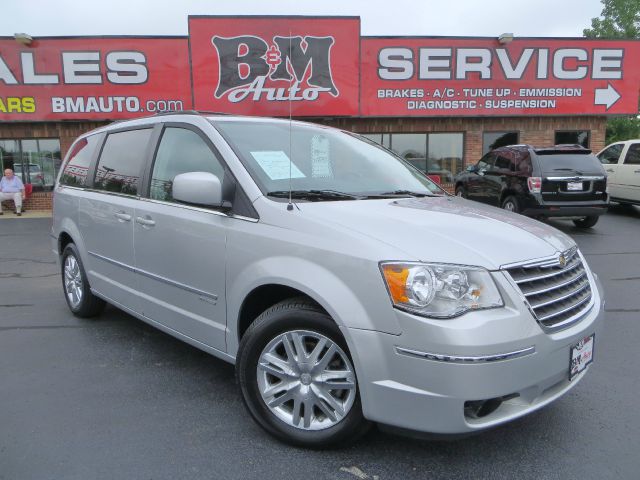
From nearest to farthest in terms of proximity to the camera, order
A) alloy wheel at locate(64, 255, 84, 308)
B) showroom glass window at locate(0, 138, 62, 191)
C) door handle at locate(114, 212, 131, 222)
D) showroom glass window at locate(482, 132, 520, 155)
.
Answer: door handle at locate(114, 212, 131, 222), alloy wheel at locate(64, 255, 84, 308), showroom glass window at locate(0, 138, 62, 191), showroom glass window at locate(482, 132, 520, 155)

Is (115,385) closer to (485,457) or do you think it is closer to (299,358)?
(299,358)

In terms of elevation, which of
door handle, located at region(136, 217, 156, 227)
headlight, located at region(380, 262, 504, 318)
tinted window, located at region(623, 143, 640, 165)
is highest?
tinted window, located at region(623, 143, 640, 165)

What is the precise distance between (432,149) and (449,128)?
79 centimetres

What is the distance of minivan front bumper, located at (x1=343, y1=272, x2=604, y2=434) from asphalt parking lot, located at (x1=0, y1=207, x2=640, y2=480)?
394 mm

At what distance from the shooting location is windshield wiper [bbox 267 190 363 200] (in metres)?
2.80

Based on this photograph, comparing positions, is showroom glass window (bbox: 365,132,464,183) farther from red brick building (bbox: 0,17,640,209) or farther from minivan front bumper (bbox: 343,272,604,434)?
minivan front bumper (bbox: 343,272,604,434)

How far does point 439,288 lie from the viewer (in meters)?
2.13

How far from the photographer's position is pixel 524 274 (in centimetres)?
230

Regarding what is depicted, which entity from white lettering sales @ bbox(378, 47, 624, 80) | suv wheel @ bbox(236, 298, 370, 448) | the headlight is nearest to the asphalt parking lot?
suv wheel @ bbox(236, 298, 370, 448)

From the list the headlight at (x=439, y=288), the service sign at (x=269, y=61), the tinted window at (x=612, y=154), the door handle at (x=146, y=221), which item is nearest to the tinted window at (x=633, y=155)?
the tinted window at (x=612, y=154)

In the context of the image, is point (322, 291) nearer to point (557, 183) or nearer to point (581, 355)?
point (581, 355)

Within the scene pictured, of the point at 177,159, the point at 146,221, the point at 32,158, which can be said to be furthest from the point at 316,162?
the point at 32,158

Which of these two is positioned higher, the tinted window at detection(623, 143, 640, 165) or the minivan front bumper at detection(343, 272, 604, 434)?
the tinted window at detection(623, 143, 640, 165)

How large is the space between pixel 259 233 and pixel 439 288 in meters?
1.02
